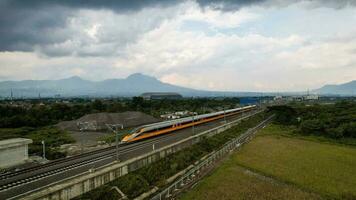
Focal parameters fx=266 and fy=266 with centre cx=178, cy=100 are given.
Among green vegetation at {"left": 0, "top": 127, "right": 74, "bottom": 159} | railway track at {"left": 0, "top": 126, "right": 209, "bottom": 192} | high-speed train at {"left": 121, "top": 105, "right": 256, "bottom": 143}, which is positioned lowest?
green vegetation at {"left": 0, "top": 127, "right": 74, "bottom": 159}

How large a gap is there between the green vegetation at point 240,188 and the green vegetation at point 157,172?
135 inches

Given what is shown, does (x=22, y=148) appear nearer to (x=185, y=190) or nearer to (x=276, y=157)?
(x=185, y=190)

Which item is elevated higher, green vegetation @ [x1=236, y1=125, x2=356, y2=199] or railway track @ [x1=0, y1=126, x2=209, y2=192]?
railway track @ [x1=0, y1=126, x2=209, y2=192]

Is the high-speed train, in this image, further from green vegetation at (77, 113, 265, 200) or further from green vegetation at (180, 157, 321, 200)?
green vegetation at (180, 157, 321, 200)

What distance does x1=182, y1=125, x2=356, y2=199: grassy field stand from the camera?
715 inches

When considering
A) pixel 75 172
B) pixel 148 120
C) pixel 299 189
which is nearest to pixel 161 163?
pixel 75 172

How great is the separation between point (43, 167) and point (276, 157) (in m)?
22.4

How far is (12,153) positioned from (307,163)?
1091 inches

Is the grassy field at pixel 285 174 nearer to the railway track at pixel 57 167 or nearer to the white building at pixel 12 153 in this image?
the railway track at pixel 57 167

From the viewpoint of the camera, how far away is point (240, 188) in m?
19.2

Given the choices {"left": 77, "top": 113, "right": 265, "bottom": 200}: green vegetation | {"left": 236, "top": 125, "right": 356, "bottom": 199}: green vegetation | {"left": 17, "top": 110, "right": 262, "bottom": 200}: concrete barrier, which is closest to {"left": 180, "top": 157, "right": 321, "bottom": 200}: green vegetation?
{"left": 236, "top": 125, "right": 356, "bottom": 199}: green vegetation

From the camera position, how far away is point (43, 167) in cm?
2227

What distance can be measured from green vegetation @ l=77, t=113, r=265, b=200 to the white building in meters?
11.4

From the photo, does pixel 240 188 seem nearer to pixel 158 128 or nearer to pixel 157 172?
pixel 157 172
